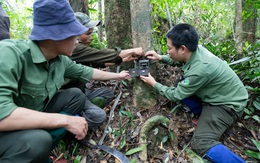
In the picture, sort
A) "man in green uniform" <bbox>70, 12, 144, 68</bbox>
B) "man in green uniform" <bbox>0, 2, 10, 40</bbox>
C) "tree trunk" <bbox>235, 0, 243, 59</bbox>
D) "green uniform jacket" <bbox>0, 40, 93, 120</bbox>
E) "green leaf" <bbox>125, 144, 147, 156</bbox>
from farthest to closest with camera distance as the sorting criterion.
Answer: "tree trunk" <bbox>235, 0, 243, 59</bbox>, "man in green uniform" <bbox>70, 12, 144, 68</bbox>, "man in green uniform" <bbox>0, 2, 10, 40</bbox>, "green leaf" <bbox>125, 144, 147, 156</bbox>, "green uniform jacket" <bbox>0, 40, 93, 120</bbox>

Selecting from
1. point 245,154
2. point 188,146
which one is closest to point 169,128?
point 188,146

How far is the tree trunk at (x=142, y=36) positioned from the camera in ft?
10.4

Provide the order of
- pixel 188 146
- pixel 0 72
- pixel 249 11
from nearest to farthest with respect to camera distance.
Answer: pixel 0 72
pixel 188 146
pixel 249 11

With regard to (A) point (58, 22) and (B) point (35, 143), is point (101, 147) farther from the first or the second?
(A) point (58, 22)

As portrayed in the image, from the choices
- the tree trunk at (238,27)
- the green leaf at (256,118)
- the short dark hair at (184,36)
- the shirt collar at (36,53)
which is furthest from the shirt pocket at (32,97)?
the tree trunk at (238,27)

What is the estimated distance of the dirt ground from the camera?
2832 millimetres

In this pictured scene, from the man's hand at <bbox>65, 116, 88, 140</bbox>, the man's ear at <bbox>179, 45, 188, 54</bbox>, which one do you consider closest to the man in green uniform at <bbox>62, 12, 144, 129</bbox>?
the man's ear at <bbox>179, 45, 188, 54</bbox>

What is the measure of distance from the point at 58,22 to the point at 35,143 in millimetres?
1137

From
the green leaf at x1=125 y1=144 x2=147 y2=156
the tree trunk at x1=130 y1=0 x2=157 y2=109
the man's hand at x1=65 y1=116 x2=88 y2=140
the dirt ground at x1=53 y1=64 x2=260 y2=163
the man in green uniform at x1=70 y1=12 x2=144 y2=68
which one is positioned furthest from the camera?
the man in green uniform at x1=70 y1=12 x2=144 y2=68

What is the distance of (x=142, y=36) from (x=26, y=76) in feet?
5.65

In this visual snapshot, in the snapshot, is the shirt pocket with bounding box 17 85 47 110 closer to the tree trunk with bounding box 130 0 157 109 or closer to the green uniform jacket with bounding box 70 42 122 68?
the green uniform jacket with bounding box 70 42 122 68

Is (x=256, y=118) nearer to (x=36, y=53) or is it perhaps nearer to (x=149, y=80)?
(x=149, y=80)

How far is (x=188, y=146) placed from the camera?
3.13 metres

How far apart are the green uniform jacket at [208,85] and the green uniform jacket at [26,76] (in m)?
1.48
